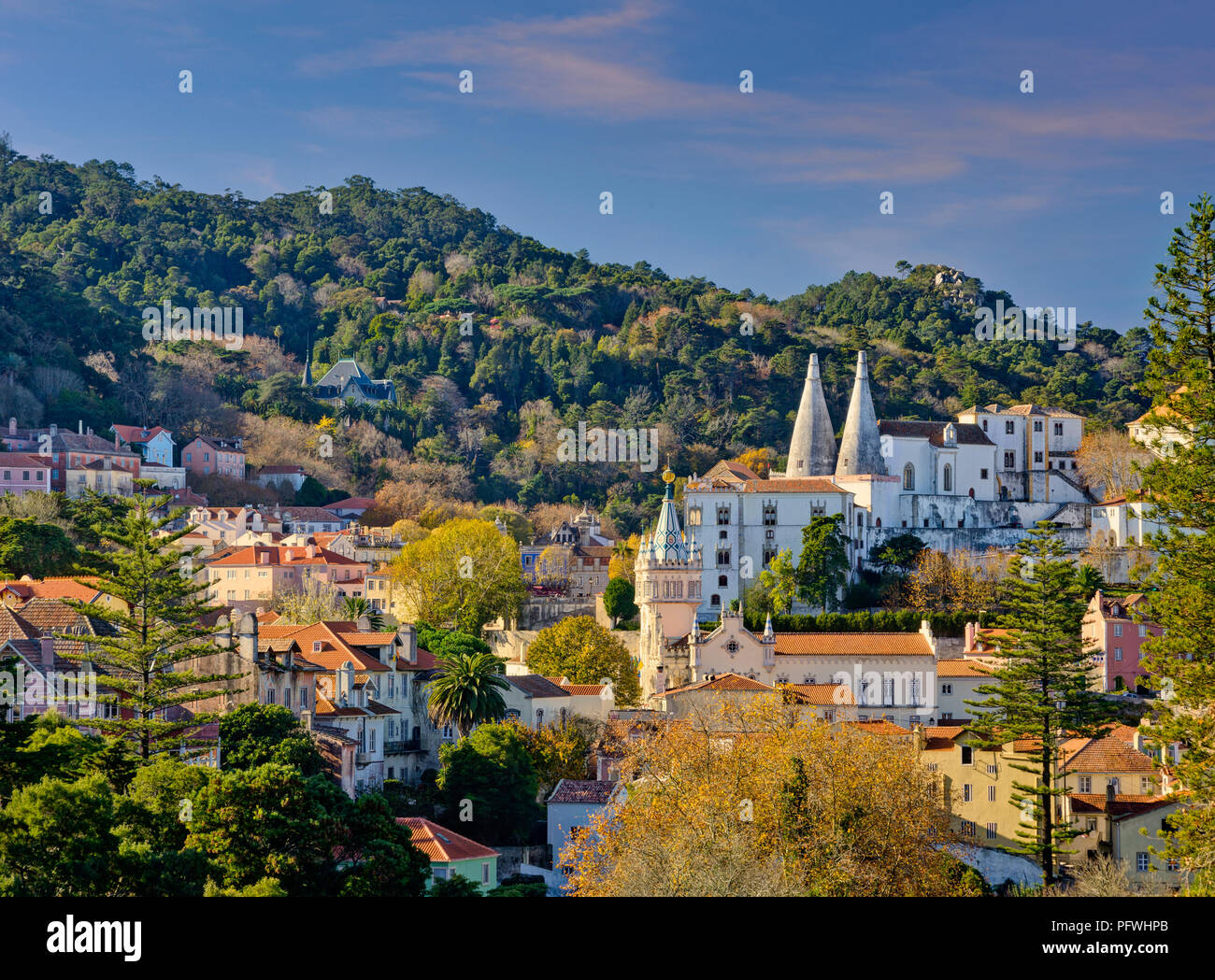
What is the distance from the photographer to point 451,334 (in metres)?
123

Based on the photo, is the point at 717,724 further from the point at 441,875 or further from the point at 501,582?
the point at 501,582

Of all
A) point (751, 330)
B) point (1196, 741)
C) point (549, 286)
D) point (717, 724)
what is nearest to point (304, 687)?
point (717, 724)

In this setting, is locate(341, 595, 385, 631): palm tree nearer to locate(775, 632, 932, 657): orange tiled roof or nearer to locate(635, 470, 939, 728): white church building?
locate(635, 470, 939, 728): white church building

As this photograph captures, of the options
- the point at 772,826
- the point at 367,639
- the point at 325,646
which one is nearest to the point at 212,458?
the point at 367,639

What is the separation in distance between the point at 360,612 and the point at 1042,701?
99.4 ft

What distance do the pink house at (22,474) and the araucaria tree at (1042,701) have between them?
1920 inches

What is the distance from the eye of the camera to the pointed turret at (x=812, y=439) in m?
79.4

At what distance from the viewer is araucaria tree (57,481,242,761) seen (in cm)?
3459

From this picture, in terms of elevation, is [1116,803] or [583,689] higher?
[583,689]

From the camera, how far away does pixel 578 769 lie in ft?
166

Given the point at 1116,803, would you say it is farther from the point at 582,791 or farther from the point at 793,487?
the point at 793,487

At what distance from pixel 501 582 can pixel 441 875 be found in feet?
104

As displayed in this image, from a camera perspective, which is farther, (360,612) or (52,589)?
(360,612)
